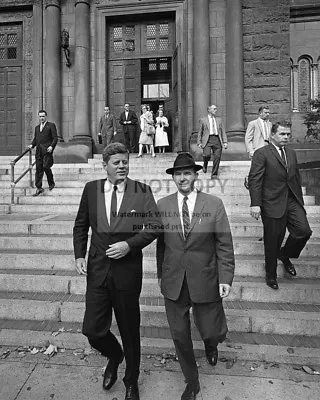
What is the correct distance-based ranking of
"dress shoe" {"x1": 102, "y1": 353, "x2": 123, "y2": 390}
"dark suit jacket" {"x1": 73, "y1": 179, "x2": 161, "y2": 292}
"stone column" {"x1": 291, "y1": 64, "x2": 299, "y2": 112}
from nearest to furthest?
"dark suit jacket" {"x1": 73, "y1": 179, "x2": 161, "y2": 292} < "dress shoe" {"x1": 102, "y1": 353, "x2": 123, "y2": 390} < "stone column" {"x1": 291, "y1": 64, "x2": 299, "y2": 112}

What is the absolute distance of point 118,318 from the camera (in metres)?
2.51

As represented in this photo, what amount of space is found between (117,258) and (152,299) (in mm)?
1848

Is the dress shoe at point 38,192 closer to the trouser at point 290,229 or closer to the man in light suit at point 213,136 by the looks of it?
the man in light suit at point 213,136

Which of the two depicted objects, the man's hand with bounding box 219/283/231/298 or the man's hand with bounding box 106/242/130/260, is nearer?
the man's hand with bounding box 106/242/130/260

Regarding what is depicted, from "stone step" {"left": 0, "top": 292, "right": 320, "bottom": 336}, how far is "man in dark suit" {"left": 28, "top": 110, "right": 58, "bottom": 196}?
4060mm

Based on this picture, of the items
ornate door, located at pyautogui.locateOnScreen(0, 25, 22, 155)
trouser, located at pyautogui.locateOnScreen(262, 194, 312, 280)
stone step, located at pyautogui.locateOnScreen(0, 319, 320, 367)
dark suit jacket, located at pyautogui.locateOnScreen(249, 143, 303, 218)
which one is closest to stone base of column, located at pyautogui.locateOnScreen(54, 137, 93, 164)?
ornate door, located at pyautogui.locateOnScreen(0, 25, 22, 155)

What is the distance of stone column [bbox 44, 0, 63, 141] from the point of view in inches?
469

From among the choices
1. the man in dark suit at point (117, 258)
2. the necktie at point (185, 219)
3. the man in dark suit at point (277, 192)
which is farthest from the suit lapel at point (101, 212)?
the man in dark suit at point (277, 192)

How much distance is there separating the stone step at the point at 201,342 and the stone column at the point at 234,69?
8.66 meters

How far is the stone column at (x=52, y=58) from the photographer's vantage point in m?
11.9

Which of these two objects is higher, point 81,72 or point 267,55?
point 267,55

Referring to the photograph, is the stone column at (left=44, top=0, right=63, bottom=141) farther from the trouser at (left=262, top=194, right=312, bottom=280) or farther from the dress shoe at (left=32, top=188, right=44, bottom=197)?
the trouser at (left=262, top=194, right=312, bottom=280)

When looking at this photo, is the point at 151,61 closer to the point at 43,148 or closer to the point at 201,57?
the point at 201,57

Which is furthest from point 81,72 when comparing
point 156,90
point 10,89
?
point 156,90
